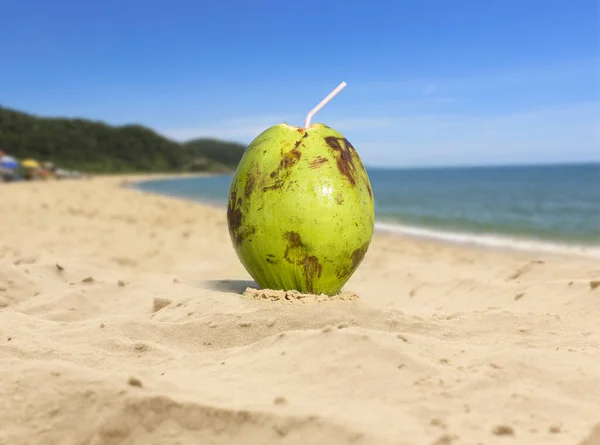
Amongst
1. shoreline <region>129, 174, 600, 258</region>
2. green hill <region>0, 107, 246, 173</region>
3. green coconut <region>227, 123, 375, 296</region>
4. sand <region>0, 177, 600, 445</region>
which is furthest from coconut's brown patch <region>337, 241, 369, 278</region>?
green hill <region>0, 107, 246, 173</region>

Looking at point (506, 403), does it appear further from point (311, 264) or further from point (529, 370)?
point (311, 264)

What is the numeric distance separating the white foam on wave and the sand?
7.03 metres

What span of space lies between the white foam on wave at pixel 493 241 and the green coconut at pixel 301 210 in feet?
26.4

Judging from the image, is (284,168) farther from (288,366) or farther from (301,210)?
(288,366)

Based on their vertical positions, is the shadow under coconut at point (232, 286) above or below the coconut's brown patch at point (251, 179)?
below

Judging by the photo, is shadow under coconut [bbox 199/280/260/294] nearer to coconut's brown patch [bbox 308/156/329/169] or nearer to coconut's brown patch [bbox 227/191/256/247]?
coconut's brown patch [bbox 227/191/256/247]

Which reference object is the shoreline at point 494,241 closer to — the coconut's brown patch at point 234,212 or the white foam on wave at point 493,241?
the white foam on wave at point 493,241

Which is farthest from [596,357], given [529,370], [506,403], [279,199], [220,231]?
[220,231]

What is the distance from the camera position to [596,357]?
279cm

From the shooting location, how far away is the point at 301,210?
3486mm

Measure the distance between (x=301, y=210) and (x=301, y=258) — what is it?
0.31 m

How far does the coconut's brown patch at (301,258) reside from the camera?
3514mm

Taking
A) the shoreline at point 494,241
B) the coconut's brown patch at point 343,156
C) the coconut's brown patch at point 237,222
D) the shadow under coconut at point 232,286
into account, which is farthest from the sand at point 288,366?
the shoreline at point 494,241

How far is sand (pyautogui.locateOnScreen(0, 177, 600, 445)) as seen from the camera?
1.94 meters
